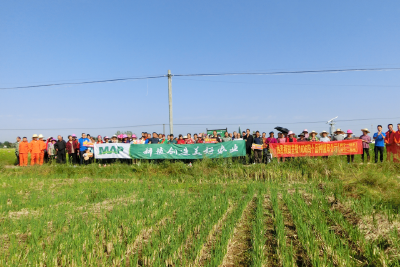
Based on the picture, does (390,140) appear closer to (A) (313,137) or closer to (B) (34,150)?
(A) (313,137)

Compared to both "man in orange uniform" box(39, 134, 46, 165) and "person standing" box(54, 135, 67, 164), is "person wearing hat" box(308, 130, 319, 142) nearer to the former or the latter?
"person standing" box(54, 135, 67, 164)

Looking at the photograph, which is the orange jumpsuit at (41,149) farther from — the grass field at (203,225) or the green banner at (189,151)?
the grass field at (203,225)

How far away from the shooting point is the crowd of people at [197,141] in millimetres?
12297

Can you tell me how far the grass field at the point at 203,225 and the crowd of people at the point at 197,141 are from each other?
8.42 feet

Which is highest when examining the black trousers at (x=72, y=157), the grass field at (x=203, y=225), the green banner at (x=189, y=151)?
the green banner at (x=189, y=151)

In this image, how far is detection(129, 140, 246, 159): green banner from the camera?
13.2 metres

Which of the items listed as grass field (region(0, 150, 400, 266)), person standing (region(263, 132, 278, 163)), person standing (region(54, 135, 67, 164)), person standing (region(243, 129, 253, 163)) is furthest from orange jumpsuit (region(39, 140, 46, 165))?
person standing (region(263, 132, 278, 163))

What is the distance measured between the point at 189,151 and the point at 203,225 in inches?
330

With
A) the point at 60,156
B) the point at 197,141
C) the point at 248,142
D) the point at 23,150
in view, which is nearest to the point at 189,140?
the point at 197,141

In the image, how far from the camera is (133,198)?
7953 millimetres

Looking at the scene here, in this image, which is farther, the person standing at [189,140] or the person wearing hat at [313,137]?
the person standing at [189,140]

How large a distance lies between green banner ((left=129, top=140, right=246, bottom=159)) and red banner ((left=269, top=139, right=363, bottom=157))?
155 cm

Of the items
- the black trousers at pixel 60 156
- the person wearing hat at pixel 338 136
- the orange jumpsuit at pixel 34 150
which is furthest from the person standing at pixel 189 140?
the orange jumpsuit at pixel 34 150

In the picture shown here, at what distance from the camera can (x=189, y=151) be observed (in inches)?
531
